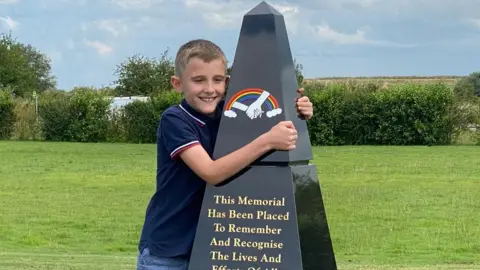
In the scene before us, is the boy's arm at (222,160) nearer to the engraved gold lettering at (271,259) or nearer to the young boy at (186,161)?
the young boy at (186,161)

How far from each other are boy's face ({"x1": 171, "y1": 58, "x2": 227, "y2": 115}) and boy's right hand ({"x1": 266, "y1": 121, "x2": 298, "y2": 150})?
0.44 metres

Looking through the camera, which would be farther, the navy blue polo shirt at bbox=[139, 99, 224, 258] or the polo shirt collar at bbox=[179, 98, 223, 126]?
the polo shirt collar at bbox=[179, 98, 223, 126]

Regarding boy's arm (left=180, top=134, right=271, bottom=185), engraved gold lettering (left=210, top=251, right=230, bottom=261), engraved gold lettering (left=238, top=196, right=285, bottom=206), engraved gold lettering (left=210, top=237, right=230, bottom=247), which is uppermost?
boy's arm (left=180, top=134, right=271, bottom=185)

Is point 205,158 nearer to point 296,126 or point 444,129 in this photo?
point 296,126

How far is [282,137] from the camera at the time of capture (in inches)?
168

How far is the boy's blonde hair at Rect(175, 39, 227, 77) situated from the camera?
4.47 metres

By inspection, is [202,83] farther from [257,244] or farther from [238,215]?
[257,244]

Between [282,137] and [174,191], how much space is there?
2.13 feet

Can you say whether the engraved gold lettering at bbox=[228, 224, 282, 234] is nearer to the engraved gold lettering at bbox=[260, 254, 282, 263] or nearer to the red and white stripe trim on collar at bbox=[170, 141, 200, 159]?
the engraved gold lettering at bbox=[260, 254, 282, 263]

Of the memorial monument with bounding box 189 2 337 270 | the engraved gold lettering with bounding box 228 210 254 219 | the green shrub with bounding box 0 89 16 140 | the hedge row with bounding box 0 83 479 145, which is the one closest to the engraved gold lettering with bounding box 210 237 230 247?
the memorial monument with bounding box 189 2 337 270

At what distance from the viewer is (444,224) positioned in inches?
666

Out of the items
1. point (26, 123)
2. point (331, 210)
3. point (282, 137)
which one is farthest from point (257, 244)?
point (26, 123)

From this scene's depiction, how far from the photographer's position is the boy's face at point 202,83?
4.48m

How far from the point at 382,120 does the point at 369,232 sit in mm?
28615
